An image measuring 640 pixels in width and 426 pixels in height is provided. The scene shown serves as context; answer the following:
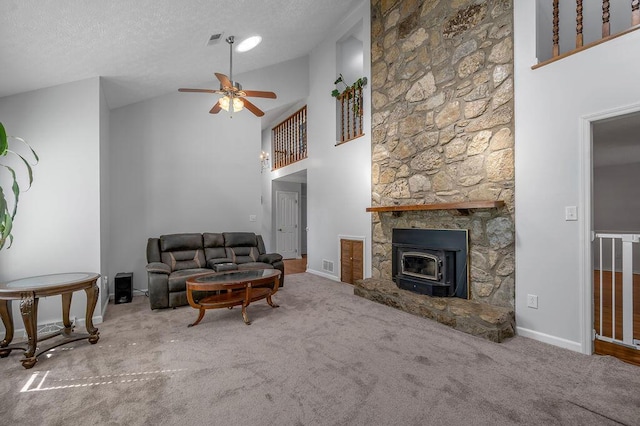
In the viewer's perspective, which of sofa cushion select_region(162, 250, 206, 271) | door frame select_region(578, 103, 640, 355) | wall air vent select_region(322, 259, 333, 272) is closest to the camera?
door frame select_region(578, 103, 640, 355)

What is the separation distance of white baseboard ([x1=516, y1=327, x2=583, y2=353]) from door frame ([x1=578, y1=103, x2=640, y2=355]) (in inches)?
2.1

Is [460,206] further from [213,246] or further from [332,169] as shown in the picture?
[213,246]

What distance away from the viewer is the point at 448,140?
11.6ft

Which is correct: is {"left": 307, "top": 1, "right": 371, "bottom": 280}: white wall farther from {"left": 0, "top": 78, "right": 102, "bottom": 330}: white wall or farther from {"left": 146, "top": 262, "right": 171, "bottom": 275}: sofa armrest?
{"left": 0, "top": 78, "right": 102, "bottom": 330}: white wall

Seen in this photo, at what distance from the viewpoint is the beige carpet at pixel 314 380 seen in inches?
67.4

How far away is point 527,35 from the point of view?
2840mm

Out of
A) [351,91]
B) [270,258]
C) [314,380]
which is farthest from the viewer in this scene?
[351,91]

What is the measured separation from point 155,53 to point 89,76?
0.73m

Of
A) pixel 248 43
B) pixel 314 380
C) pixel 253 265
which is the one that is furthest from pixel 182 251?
pixel 314 380

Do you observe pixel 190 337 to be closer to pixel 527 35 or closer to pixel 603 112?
pixel 603 112

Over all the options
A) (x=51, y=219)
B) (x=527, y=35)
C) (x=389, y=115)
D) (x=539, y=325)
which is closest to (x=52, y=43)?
(x=51, y=219)

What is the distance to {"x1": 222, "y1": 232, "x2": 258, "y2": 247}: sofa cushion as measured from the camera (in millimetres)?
4965

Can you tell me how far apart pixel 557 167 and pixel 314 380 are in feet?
8.90

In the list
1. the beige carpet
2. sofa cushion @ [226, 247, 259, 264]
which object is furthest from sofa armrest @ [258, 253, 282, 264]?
the beige carpet
